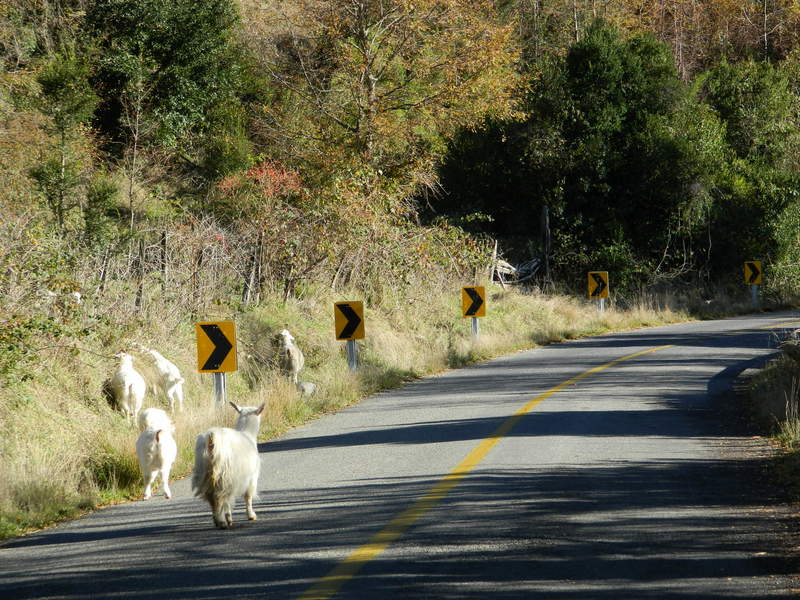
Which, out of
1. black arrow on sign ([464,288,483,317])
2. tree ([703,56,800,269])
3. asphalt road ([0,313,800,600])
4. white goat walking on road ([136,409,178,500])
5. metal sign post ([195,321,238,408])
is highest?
tree ([703,56,800,269])

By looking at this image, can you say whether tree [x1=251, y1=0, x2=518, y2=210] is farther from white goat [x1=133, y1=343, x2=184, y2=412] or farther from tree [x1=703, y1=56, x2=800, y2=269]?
white goat [x1=133, y1=343, x2=184, y2=412]

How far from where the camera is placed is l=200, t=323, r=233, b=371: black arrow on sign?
1284 cm

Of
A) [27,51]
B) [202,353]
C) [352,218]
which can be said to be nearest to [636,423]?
[202,353]

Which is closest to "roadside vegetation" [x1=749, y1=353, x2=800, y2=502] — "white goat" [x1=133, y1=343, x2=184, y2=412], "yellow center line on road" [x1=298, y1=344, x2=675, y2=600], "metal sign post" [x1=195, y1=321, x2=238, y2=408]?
"yellow center line on road" [x1=298, y1=344, x2=675, y2=600]

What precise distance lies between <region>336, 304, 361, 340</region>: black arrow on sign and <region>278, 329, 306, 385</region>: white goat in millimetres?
843

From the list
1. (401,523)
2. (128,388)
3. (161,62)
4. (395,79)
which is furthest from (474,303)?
(161,62)

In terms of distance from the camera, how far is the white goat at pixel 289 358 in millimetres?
16875

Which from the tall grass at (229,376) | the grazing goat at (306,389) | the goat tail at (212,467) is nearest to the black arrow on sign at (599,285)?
the tall grass at (229,376)

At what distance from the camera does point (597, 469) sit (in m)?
9.22

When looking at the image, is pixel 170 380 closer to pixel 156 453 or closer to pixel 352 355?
pixel 352 355

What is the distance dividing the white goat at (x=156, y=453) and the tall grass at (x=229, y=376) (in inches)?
24.7

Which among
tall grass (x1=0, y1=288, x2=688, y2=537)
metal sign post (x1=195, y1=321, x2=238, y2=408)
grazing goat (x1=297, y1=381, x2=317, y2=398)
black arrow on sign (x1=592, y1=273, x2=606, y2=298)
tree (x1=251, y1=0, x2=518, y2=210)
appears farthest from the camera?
black arrow on sign (x1=592, y1=273, x2=606, y2=298)

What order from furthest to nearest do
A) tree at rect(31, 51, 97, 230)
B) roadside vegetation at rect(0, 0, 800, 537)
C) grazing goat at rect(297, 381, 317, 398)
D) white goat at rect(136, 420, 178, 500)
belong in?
tree at rect(31, 51, 97, 230), grazing goat at rect(297, 381, 317, 398), roadside vegetation at rect(0, 0, 800, 537), white goat at rect(136, 420, 178, 500)

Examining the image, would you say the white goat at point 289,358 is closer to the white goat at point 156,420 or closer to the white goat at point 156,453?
the white goat at point 156,420
